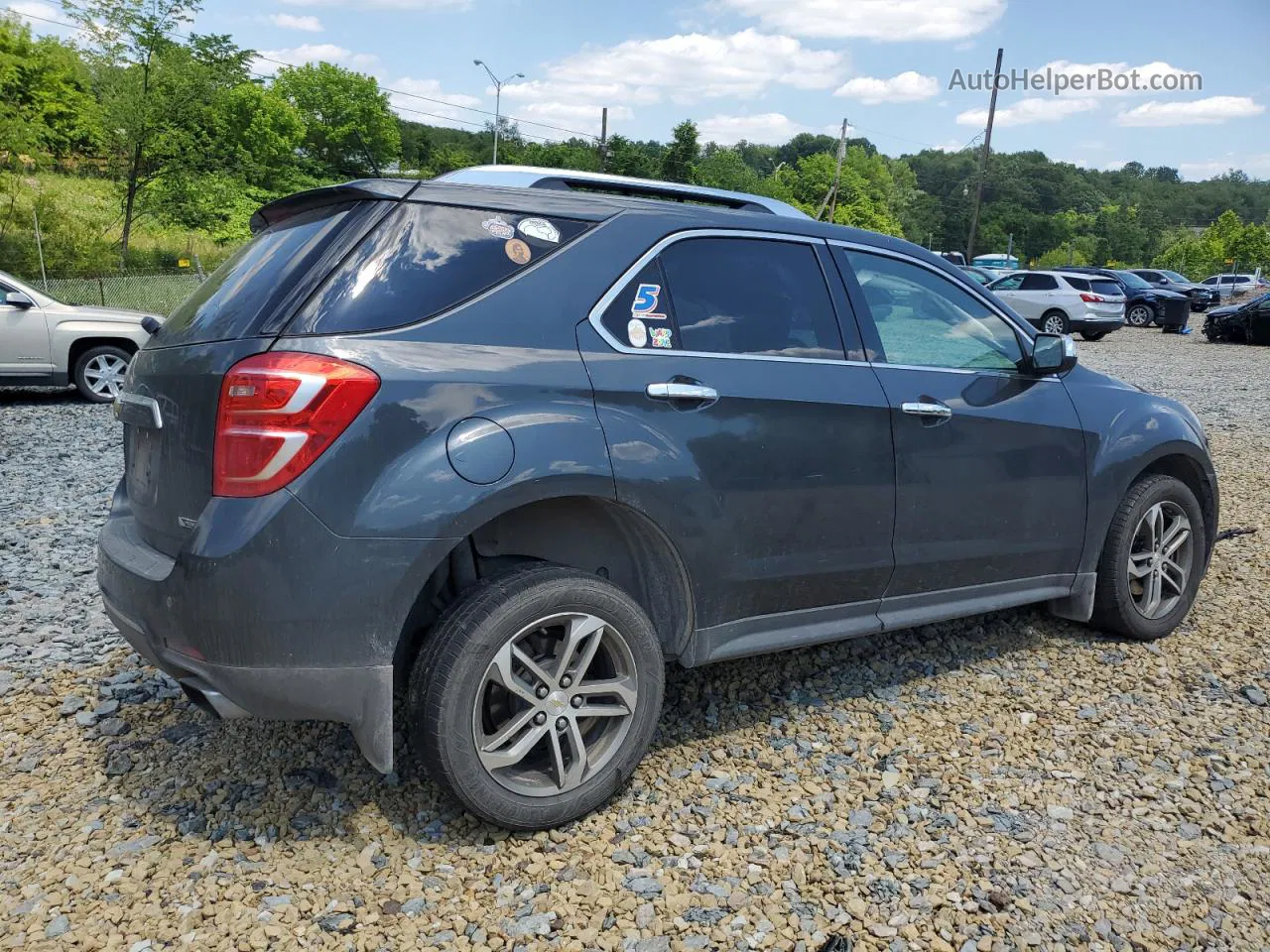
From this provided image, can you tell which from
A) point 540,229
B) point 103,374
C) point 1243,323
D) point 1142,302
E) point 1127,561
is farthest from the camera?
point 1142,302

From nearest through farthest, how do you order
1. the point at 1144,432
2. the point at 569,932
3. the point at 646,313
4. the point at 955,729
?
1. the point at 569,932
2. the point at 646,313
3. the point at 955,729
4. the point at 1144,432

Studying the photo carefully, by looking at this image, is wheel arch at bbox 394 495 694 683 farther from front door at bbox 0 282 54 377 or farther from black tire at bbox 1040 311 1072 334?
black tire at bbox 1040 311 1072 334

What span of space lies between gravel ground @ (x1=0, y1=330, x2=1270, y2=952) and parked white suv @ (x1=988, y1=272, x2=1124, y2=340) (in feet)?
75.4

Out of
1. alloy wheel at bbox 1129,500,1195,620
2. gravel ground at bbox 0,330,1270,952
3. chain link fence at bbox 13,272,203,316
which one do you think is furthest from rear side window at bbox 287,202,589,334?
chain link fence at bbox 13,272,203,316

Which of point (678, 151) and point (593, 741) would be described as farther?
point (678, 151)

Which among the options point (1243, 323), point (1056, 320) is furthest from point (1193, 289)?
point (1056, 320)

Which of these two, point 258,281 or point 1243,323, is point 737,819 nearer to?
point 258,281

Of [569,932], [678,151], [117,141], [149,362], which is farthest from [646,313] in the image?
[678,151]

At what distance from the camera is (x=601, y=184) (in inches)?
132

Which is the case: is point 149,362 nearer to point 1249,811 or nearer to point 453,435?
point 453,435

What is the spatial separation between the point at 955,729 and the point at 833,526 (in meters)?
0.95

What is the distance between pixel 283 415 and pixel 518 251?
852 mm

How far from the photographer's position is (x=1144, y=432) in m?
4.41

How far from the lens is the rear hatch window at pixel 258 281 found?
274 centimetres
